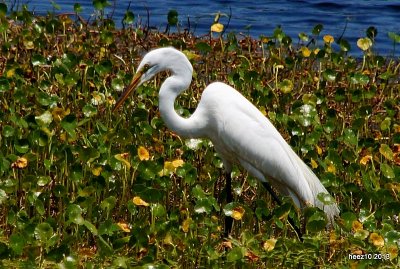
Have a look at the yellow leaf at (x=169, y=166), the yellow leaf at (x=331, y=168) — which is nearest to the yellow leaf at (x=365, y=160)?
the yellow leaf at (x=331, y=168)

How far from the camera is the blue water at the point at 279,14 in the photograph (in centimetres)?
1042

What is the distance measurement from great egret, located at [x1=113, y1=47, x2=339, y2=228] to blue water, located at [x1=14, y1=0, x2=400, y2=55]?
4.49 meters

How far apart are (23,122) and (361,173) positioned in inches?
62.1

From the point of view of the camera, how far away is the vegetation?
4473 mm

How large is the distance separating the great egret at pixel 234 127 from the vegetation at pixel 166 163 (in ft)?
0.37

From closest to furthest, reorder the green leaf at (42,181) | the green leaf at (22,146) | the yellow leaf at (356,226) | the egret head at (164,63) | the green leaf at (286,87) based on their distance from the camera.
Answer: the yellow leaf at (356,226), the green leaf at (42,181), the green leaf at (22,146), the egret head at (164,63), the green leaf at (286,87)

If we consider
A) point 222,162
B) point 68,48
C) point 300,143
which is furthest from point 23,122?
point 68,48

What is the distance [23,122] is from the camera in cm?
534

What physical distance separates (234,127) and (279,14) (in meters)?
6.40

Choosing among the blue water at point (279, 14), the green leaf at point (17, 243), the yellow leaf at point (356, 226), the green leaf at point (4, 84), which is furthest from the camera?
the blue water at point (279, 14)

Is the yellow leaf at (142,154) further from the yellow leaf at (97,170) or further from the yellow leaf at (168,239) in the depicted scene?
the yellow leaf at (168,239)

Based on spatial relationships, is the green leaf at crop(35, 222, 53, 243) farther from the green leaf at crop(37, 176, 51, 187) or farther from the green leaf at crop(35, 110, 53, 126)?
the green leaf at crop(35, 110, 53, 126)

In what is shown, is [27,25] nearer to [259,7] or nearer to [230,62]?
[230,62]

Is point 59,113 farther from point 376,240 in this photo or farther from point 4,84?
point 376,240
